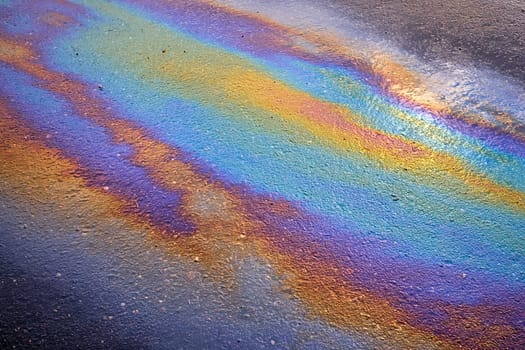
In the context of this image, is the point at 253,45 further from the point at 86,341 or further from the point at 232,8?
the point at 86,341

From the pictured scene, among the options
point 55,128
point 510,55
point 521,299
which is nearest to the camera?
point 521,299

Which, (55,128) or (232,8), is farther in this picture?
(232,8)

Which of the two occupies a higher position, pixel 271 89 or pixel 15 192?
pixel 271 89

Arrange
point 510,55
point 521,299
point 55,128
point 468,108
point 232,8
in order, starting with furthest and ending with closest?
point 232,8 → point 510,55 → point 468,108 → point 55,128 → point 521,299

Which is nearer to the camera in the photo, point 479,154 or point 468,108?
point 479,154

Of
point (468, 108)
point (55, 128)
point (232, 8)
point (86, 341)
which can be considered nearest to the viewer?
point (86, 341)

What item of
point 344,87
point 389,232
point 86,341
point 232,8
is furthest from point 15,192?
point 232,8

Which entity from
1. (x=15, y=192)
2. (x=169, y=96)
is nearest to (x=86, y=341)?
(x=15, y=192)

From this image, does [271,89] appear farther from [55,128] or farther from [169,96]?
[55,128]

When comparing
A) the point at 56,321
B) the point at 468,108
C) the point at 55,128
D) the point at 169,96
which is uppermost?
the point at 468,108
